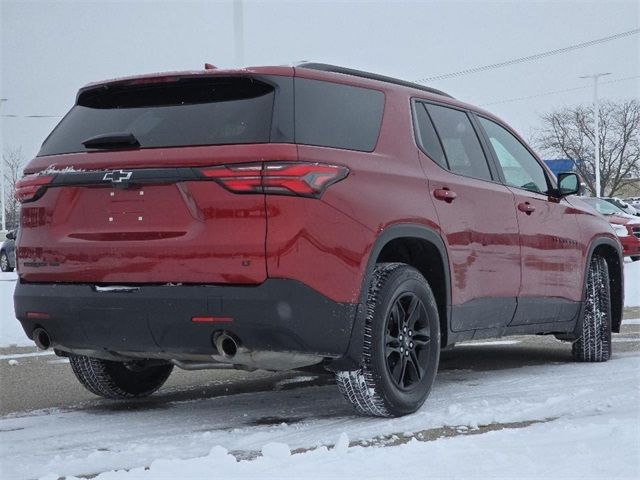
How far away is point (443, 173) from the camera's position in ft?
19.5

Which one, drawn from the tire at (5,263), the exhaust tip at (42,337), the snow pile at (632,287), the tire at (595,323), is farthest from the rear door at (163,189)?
the tire at (5,263)

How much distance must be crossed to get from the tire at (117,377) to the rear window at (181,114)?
1.35 metres

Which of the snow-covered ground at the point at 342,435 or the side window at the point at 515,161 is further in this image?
the side window at the point at 515,161

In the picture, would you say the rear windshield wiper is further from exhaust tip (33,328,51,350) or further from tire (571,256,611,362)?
tire (571,256,611,362)

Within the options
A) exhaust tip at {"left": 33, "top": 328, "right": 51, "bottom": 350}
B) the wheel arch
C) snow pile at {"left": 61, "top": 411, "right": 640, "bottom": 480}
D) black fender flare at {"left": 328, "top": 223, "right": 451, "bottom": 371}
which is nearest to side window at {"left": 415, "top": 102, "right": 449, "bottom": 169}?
black fender flare at {"left": 328, "top": 223, "right": 451, "bottom": 371}

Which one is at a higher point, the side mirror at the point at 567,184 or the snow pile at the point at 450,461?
the side mirror at the point at 567,184

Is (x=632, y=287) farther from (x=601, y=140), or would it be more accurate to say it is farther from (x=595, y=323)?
(x=601, y=140)

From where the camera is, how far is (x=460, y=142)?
6.41 m

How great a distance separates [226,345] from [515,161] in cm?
300

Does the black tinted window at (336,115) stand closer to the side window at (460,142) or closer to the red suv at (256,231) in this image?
the red suv at (256,231)

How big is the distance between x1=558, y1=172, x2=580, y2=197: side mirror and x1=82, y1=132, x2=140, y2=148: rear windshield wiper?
11.4 feet

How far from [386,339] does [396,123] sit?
3.99 ft

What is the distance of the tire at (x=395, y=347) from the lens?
5.19 meters

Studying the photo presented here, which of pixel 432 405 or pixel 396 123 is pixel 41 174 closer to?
Result: pixel 396 123
